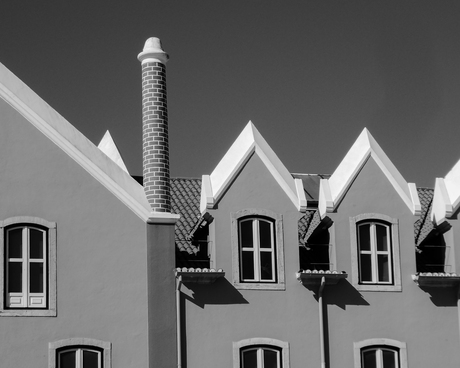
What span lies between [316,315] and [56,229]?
727 cm

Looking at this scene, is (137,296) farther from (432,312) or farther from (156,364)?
(432,312)

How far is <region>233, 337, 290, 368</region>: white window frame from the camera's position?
28234 millimetres

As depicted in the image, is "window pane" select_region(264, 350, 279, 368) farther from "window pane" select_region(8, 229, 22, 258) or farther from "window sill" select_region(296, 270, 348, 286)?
"window pane" select_region(8, 229, 22, 258)

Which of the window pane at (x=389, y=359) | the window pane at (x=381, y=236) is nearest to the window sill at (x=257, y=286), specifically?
the window pane at (x=381, y=236)

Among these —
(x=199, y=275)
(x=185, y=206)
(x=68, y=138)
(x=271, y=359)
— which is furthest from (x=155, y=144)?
(x=271, y=359)

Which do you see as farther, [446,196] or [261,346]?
[446,196]

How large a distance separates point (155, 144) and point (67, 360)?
607 cm

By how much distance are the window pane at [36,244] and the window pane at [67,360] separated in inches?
98.3

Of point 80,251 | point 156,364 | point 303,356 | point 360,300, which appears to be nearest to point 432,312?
point 360,300

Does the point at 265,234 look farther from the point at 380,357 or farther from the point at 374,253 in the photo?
the point at 380,357

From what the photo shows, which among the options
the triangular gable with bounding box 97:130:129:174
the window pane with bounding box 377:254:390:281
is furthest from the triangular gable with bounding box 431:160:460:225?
the triangular gable with bounding box 97:130:129:174

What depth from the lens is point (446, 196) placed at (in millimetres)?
30797

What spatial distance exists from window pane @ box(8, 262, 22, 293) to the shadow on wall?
424 centimetres

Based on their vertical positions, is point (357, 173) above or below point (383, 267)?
above
